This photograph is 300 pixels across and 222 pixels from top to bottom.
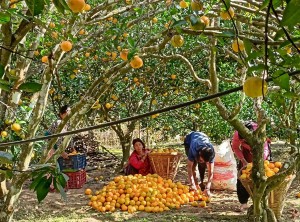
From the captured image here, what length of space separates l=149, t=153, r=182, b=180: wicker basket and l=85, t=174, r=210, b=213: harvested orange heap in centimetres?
95

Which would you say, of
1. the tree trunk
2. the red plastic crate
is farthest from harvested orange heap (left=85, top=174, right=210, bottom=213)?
the tree trunk

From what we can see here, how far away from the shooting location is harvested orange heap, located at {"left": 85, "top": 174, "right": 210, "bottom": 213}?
5598 mm

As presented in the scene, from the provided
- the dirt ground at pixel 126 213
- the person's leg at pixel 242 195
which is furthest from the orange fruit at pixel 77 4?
the person's leg at pixel 242 195

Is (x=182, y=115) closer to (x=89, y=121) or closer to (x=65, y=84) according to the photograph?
(x=89, y=121)

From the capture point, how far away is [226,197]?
653 centimetres

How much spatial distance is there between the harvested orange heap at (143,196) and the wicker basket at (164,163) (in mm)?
953

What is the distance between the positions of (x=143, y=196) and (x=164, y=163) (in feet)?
5.16

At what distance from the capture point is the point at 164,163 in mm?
7242

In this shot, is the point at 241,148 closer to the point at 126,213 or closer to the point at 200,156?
the point at 200,156

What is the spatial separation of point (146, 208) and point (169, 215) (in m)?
0.39

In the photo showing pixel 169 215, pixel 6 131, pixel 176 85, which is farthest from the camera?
pixel 176 85

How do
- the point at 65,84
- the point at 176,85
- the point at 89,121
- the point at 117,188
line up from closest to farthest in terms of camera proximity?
the point at 117,188
the point at 65,84
the point at 176,85
the point at 89,121

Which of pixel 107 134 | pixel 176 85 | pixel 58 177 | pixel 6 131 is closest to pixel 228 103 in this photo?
pixel 176 85

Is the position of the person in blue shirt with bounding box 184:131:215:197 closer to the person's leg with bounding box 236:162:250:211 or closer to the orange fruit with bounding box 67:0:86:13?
the person's leg with bounding box 236:162:250:211
